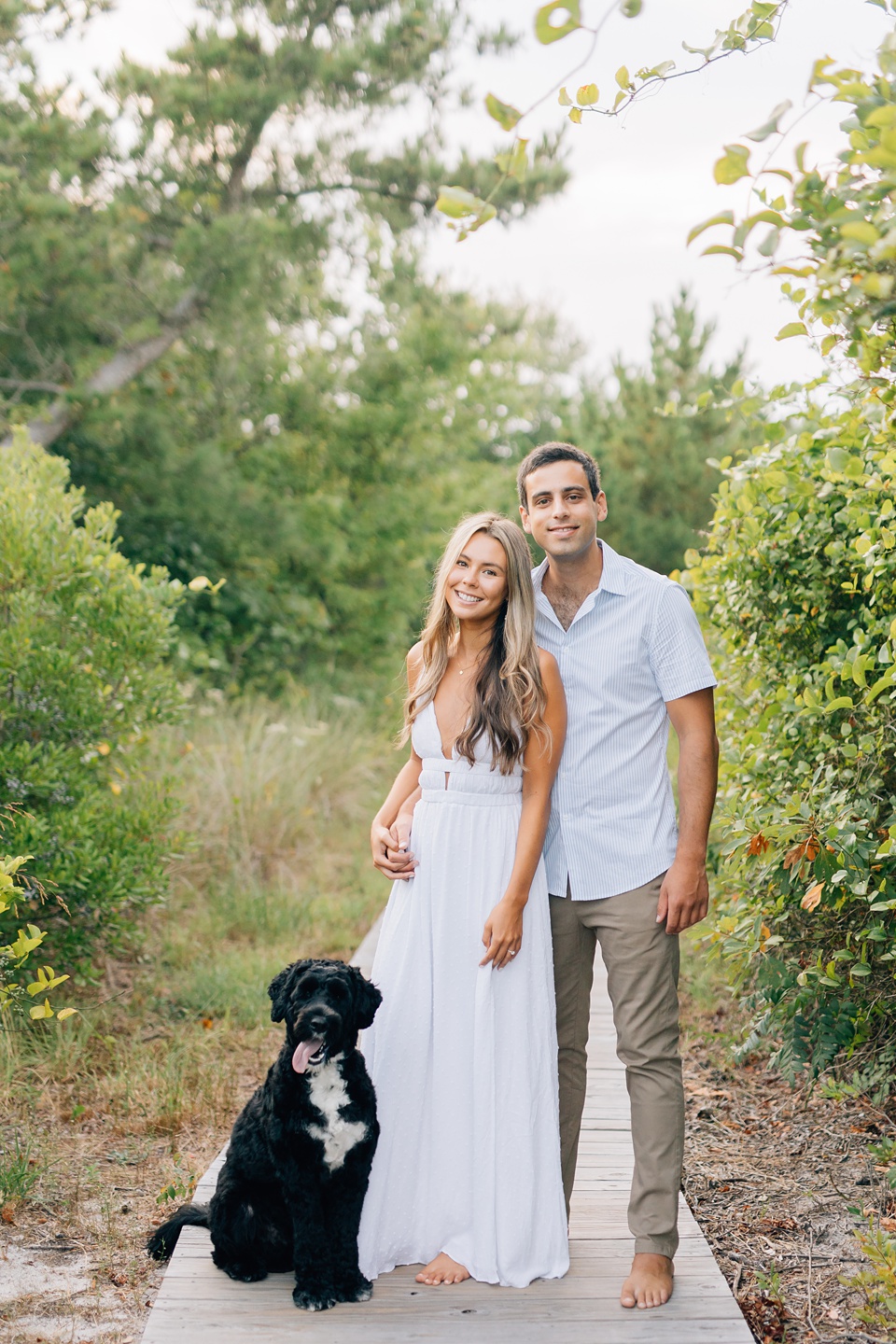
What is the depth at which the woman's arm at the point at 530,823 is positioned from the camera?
303 cm

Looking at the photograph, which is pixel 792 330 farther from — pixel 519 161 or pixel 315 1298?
pixel 315 1298

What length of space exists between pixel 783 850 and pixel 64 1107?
2.88 meters

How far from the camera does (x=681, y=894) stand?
3000 mm

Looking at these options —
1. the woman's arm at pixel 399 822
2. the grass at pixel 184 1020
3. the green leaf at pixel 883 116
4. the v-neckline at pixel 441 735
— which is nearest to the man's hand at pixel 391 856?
the woman's arm at pixel 399 822

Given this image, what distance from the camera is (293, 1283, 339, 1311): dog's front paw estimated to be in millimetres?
2916

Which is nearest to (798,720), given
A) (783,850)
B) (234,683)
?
(783,850)

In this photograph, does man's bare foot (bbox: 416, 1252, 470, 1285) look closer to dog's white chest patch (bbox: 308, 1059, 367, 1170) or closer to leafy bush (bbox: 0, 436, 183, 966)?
dog's white chest patch (bbox: 308, 1059, 367, 1170)

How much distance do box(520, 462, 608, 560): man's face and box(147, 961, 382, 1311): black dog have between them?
1.27 metres

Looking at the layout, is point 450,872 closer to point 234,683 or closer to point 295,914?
point 295,914

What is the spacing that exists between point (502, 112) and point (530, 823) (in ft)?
5.81

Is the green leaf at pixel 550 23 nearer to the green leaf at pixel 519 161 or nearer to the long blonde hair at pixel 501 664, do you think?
the green leaf at pixel 519 161

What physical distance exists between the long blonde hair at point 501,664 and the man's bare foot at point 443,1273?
131 cm

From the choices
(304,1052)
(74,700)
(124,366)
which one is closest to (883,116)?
(304,1052)

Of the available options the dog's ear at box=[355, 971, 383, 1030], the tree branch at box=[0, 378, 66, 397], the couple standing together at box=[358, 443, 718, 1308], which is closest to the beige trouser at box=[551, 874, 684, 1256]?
the couple standing together at box=[358, 443, 718, 1308]
